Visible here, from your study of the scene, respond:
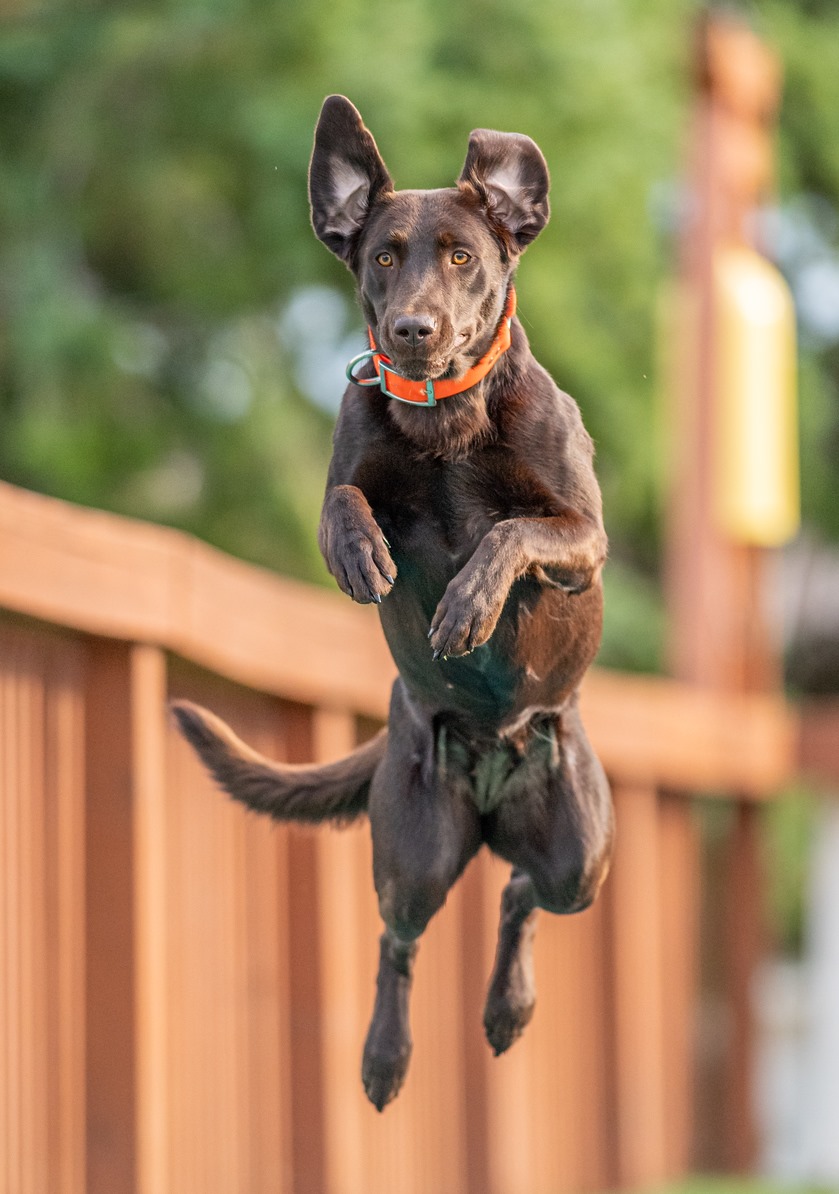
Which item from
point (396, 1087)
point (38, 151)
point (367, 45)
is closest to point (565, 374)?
point (367, 45)

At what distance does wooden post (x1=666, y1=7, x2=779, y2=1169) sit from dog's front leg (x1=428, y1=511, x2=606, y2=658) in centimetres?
725

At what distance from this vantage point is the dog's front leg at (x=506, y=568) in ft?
4.80

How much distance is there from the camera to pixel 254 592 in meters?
5.26

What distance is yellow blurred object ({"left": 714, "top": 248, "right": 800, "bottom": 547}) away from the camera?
202 inches

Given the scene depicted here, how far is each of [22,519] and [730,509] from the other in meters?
4.43

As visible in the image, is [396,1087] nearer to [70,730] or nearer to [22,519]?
[22,519]

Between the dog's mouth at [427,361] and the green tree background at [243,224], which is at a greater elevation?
the green tree background at [243,224]

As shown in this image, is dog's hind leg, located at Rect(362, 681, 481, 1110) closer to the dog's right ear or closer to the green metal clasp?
the green metal clasp

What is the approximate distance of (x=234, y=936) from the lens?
568 cm

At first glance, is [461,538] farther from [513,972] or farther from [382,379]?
[513,972]

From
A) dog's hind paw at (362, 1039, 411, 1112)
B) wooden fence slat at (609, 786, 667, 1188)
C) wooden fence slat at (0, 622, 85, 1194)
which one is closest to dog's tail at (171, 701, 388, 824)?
dog's hind paw at (362, 1039, 411, 1112)

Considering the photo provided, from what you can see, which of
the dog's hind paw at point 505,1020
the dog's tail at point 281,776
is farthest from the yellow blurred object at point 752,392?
the dog's hind paw at point 505,1020

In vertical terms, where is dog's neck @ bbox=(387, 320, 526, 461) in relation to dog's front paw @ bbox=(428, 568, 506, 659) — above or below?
above

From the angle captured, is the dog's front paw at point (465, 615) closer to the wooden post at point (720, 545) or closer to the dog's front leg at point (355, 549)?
the dog's front leg at point (355, 549)
